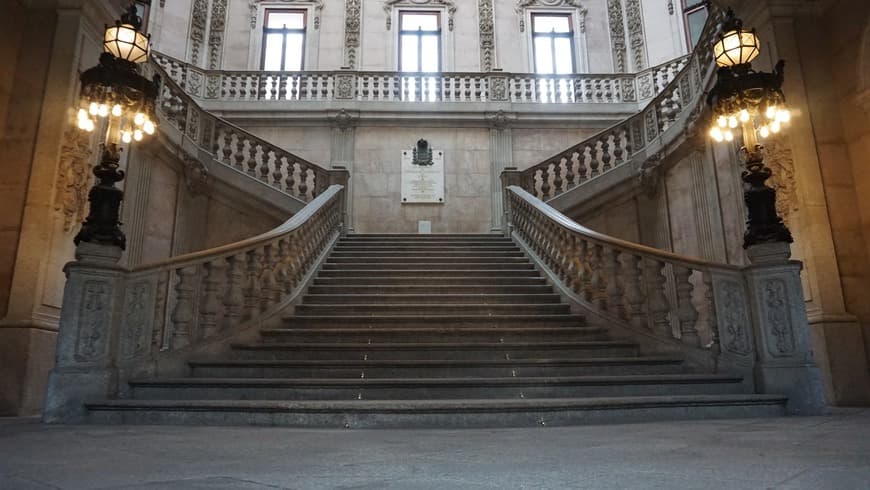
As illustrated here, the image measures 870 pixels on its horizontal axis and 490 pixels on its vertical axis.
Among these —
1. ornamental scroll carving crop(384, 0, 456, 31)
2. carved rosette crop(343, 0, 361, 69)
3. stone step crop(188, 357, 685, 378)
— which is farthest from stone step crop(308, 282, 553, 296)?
ornamental scroll carving crop(384, 0, 456, 31)

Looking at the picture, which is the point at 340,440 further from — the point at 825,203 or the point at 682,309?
the point at 825,203

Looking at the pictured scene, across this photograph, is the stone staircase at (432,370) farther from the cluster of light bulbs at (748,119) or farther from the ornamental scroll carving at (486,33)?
the ornamental scroll carving at (486,33)

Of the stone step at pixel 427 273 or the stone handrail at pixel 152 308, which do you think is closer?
the stone handrail at pixel 152 308

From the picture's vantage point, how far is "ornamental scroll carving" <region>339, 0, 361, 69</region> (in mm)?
15406

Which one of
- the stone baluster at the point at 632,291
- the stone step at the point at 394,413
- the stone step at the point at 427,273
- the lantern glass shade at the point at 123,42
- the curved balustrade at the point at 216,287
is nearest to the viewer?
the stone step at the point at 394,413

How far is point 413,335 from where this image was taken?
6.19m

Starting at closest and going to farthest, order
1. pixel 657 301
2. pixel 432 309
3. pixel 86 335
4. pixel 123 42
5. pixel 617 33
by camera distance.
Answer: pixel 86 335 → pixel 123 42 → pixel 657 301 → pixel 432 309 → pixel 617 33

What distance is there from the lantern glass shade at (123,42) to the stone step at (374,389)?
9.62ft

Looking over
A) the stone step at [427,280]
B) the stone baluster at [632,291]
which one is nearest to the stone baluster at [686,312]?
the stone baluster at [632,291]

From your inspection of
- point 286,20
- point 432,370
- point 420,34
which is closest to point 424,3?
point 420,34

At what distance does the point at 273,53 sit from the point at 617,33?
32.9ft

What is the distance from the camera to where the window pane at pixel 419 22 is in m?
16.1

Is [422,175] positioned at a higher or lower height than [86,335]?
higher

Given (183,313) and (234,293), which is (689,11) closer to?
(234,293)
